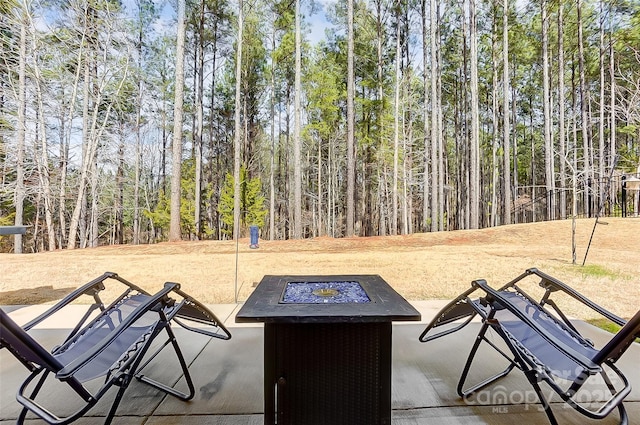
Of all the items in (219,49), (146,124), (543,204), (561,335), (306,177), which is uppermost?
(219,49)

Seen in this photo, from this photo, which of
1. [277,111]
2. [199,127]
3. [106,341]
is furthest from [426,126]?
[106,341]

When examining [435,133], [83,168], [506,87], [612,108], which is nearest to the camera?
[612,108]

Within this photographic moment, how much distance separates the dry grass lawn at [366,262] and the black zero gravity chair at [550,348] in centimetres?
143

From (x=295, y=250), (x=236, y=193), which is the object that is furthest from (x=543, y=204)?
(x=236, y=193)

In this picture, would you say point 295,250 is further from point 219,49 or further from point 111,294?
point 219,49

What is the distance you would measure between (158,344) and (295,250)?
5.16ft

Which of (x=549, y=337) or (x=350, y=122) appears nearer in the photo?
(x=549, y=337)

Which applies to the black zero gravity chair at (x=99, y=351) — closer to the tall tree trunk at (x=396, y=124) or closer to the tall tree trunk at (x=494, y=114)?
the tall tree trunk at (x=396, y=124)

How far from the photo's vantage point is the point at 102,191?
3242 mm

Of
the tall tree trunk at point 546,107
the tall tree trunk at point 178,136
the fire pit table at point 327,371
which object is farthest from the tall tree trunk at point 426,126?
the fire pit table at point 327,371

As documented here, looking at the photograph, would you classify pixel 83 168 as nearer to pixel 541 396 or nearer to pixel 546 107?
pixel 541 396

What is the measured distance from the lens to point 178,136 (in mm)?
3467

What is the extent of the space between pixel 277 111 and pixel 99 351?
114 inches

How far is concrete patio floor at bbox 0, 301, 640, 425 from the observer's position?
1375 mm
